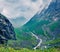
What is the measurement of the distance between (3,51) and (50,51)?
26.1 ft

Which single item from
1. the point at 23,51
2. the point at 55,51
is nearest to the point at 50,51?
the point at 55,51

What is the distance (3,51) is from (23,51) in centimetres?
374

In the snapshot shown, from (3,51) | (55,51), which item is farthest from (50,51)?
(3,51)

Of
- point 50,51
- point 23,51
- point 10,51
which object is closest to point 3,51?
point 10,51

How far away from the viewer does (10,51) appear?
3688cm

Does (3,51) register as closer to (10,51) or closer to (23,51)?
(10,51)

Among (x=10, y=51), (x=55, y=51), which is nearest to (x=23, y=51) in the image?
(x=10, y=51)

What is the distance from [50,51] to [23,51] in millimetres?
4585

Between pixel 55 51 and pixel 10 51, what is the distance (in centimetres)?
745

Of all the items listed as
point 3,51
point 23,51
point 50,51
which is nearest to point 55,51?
point 50,51

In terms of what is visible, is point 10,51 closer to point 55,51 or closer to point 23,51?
point 23,51

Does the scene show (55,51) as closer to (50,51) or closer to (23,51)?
(50,51)

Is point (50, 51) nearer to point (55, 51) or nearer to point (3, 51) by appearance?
point (55, 51)

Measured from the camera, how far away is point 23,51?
3838cm
